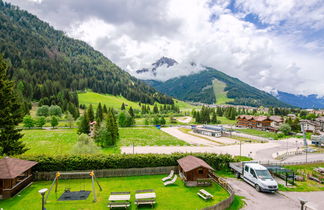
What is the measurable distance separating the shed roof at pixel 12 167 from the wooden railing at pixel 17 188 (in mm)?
1483

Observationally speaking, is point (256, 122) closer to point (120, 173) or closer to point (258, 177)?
point (258, 177)

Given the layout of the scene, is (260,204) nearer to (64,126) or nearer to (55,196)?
(55,196)

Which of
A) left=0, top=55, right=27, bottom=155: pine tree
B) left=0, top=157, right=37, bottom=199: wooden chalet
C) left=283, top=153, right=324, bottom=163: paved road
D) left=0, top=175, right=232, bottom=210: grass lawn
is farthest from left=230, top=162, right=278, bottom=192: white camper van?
left=0, top=55, right=27, bottom=155: pine tree

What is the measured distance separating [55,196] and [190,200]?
49.0 feet

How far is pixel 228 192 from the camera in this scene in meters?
22.0

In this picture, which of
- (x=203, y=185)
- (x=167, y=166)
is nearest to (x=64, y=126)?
(x=167, y=166)

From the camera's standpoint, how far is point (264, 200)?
20875 millimetres

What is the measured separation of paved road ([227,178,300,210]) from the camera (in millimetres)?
19297

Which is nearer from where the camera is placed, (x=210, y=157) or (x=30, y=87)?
(x=210, y=157)

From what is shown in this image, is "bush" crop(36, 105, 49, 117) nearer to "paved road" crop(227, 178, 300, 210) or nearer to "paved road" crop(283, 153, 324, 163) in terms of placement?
"paved road" crop(227, 178, 300, 210)

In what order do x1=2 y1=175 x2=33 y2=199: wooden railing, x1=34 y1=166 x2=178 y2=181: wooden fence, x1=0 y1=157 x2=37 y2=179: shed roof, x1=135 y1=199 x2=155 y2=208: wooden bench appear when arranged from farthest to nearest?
x1=34 y1=166 x2=178 y2=181: wooden fence
x1=0 y1=157 x2=37 y2=179: shed roof
x1=2 y1=175 x2=33 y2=199: wooden railing
x1=135 y1=199 x2=155 y2=208: wooden bench

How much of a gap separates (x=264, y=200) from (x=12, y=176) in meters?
27.7

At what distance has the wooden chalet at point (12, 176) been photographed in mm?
19953

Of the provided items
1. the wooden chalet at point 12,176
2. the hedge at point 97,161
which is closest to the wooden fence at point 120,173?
the hedge at point 97,161
